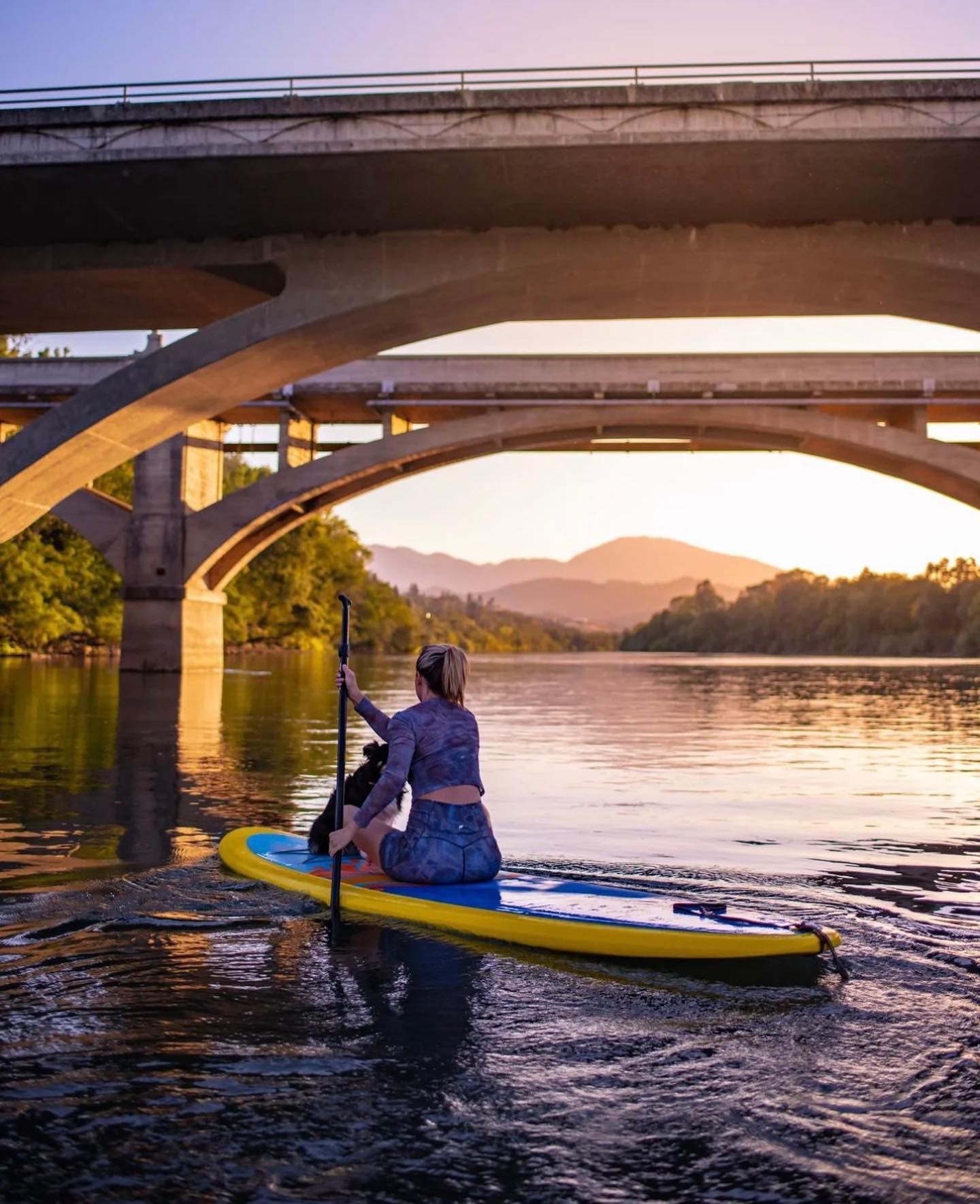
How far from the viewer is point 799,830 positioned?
25.7ft

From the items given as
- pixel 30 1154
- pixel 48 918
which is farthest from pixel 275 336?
pixel 30 1154

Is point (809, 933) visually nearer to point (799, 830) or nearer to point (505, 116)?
point (799, 830)

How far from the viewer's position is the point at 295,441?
105 feet

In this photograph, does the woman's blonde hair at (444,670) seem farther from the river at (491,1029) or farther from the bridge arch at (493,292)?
the bridge arch at (493,292)

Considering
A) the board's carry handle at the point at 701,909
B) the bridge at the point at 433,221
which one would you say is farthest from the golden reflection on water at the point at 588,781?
the bridge at the point at 433,221

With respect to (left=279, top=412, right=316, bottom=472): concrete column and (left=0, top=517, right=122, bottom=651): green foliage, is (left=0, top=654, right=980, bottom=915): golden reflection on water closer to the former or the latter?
(left=279, top=412, right=316, bottom=472): concrete column

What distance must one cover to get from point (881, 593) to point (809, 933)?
9222cm

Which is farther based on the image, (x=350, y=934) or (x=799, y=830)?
(x=799, y=830)

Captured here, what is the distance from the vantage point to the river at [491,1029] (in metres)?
2.74

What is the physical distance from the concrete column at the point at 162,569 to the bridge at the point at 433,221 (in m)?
10.2

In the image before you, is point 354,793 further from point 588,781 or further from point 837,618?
point 837,618

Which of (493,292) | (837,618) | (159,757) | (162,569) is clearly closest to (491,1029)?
(159,757)

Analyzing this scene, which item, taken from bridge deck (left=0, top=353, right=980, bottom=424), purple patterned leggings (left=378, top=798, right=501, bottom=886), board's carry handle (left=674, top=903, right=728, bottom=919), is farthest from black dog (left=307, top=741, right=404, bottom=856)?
bridge deck (left=0, top=353, right=980, bottom=424)

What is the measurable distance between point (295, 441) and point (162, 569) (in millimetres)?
5049
